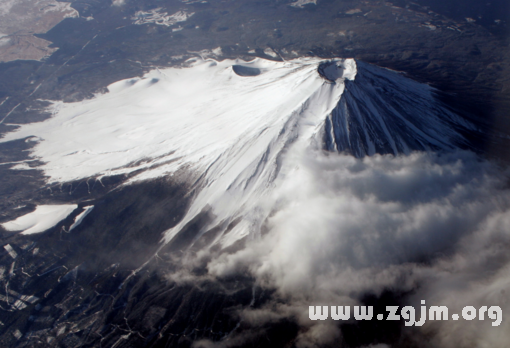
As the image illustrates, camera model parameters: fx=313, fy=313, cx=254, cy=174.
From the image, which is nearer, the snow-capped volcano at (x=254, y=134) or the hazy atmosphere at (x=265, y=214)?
the hazy atmosphere at (x=265, y=214)

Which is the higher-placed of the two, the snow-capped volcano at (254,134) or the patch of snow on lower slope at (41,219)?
the snow-capped volcano at (254,134)

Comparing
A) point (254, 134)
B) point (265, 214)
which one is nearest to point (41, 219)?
point (265, 214)

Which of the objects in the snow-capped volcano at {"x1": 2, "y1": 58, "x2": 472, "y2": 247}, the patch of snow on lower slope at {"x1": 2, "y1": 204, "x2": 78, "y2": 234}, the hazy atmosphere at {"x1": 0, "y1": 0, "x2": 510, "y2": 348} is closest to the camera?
the hazy atmosphere at {"x1": 0, "y1": 0, "x2": 510, "y2": 348}

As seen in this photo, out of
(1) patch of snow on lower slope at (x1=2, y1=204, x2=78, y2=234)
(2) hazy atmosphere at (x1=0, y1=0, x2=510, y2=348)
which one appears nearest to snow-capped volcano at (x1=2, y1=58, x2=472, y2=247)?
(2) hazy atmosphere at (x1=0, y1=0, x2=510, y2=348)

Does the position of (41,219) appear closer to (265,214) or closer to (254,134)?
(265,214)

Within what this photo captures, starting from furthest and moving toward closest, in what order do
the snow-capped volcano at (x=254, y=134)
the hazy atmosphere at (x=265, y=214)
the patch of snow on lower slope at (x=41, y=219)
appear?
the patch of snow on lower slope at (x=41, y=219), the snow-capped volcano at (x=254, y=134), the hazy atmosphere at (x=265, y=214)

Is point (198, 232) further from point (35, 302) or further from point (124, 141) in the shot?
point (124, 141)

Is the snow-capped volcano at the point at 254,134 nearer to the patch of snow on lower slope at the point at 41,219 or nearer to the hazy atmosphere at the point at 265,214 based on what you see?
the hazy atmosphere at the point at 265,214

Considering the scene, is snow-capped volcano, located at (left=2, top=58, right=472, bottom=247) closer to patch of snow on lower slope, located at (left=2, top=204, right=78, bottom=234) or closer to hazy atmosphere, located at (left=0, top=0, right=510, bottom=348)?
hazy atmosphere, located at (left=0, top=0, right=510, bottom=348)

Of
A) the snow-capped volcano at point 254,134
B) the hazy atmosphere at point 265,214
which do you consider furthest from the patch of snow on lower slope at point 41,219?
the snow-capped volcano at point 254,134
